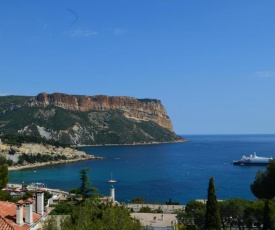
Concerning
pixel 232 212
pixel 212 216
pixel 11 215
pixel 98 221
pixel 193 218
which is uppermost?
pixel 98 221

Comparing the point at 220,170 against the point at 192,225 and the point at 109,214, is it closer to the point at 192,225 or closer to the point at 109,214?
the point at 192,225

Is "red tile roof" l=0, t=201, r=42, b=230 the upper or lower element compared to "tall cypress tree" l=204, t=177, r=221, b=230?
upper

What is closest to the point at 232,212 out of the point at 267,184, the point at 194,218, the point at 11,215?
the point at 194,218

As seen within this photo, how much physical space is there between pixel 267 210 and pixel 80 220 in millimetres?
17446

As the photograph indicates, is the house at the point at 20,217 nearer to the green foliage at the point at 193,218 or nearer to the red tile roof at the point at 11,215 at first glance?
the red tile roof at the point at 11,215

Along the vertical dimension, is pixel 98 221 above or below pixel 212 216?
above

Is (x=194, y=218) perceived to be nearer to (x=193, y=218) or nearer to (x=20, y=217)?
(x=193, y=218)

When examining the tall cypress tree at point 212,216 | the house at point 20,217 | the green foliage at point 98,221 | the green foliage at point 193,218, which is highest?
the green foliage at point 98,221

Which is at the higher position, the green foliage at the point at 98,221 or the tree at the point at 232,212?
the green foliage at the point at 98,221

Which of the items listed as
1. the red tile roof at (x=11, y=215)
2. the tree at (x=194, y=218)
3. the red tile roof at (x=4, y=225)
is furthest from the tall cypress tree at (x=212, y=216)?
the red tile roof at (x=4, y=225)

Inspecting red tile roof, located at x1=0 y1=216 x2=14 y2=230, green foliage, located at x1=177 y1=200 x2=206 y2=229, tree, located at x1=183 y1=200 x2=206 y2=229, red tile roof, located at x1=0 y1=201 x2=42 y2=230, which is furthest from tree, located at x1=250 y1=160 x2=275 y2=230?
red tile roof, located at x1=0 y1=216 x2=14 y2=230

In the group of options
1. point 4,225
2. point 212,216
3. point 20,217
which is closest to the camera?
point 4,225

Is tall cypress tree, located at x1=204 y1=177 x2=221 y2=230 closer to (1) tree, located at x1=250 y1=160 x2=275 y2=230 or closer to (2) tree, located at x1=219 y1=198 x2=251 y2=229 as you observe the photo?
(1) tree, located at x1=250 y1=160 x2=275 y2=230

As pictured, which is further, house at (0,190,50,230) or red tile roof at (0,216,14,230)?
house at (0,190,50,230)
